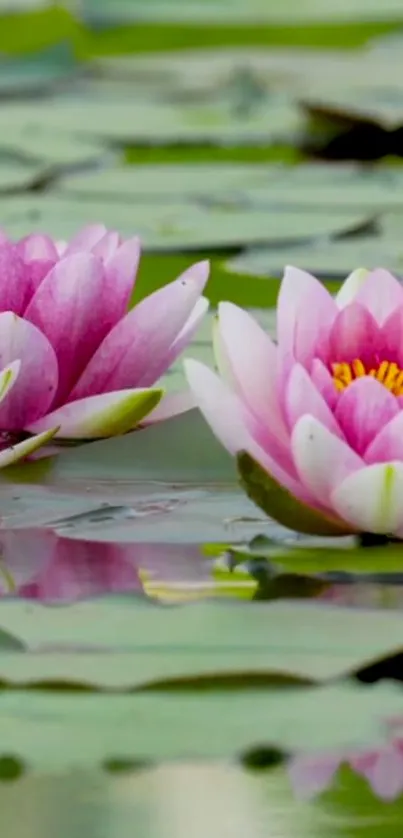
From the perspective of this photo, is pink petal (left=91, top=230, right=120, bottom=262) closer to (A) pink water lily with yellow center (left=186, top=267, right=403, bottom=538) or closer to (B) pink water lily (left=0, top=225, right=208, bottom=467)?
(B) pink water lily (left=0, top=225, right=208, bottom=467)

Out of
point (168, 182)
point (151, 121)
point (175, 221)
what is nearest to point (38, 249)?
point (175, 221)

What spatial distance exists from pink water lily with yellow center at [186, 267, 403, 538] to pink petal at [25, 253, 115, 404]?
0.14 m

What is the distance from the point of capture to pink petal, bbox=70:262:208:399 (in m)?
1.21

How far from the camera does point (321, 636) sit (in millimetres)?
892

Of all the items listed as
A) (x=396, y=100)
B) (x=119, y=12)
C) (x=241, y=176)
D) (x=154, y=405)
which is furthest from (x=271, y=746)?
(x=119, y=12)

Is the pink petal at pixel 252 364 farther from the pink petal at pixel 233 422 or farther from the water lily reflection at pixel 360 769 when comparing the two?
the water lily reflection at pixel 360 769

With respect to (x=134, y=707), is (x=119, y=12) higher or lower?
lower

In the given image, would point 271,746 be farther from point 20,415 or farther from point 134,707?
point 20,415

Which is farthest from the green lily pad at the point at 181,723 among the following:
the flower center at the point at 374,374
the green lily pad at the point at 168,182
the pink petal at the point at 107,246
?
the green lily pad at the point at 168,182

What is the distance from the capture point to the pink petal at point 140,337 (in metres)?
1.21

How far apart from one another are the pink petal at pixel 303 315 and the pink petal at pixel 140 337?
15 centimetres

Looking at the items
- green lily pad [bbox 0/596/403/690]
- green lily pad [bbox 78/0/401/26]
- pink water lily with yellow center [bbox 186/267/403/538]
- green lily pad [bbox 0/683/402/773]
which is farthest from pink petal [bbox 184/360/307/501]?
green lily pad [bbox 78/0/401/26]

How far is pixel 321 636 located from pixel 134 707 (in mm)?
113

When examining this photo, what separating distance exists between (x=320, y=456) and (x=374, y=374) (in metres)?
0.11
